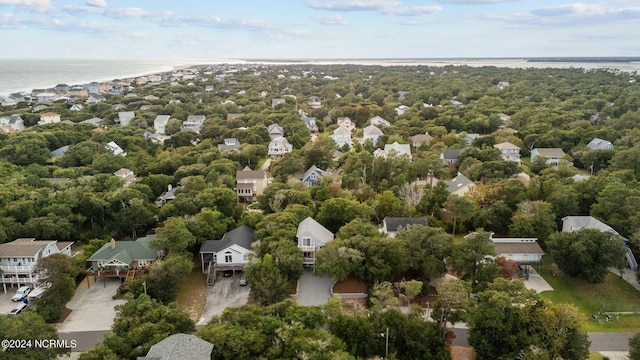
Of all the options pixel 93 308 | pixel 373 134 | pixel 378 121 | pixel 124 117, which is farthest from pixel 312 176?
pixel 124 117

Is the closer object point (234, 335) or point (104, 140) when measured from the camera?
point (234, 335)

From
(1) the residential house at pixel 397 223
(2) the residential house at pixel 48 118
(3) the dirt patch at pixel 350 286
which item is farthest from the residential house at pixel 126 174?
(2) the residential house at pixel 48 118

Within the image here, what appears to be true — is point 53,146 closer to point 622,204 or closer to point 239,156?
point 239,156

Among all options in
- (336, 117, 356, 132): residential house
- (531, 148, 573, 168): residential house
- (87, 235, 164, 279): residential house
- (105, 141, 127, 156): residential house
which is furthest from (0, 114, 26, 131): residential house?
(531, 148, 573, 168): residential house

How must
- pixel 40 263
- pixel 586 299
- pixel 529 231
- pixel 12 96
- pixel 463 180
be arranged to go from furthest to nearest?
pixel 12 96 → pixel 463 180 → pixel 529 231 → pixel 586 299 → pixel 40 263

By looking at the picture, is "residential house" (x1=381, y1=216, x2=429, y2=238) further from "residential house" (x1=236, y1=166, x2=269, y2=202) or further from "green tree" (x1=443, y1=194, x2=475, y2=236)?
"residential house" (x1=236, y1=166, x2=269, y2=202)

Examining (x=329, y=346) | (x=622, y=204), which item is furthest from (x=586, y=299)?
(x=329, y=346)

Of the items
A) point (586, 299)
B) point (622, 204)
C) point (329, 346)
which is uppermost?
point (622, 204)
